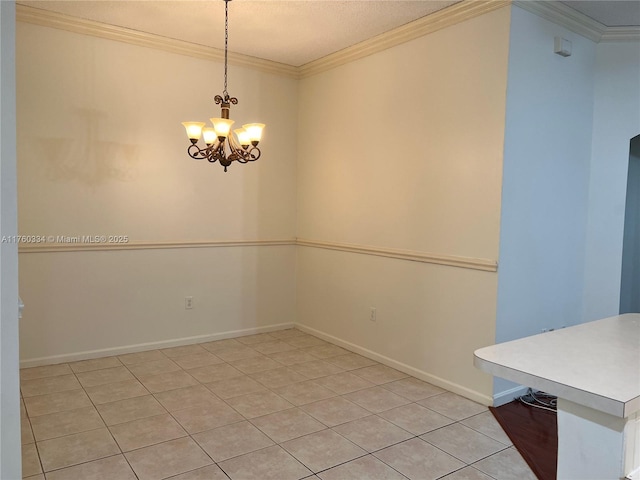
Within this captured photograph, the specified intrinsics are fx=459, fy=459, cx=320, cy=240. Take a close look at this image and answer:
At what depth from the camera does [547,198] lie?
3451 millimetres

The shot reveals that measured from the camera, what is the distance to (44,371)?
3711mm

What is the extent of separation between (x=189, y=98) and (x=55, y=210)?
61.6 inches

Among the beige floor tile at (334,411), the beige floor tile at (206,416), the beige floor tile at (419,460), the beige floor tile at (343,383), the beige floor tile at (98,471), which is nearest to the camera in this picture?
the beige floor tile at (98,471)

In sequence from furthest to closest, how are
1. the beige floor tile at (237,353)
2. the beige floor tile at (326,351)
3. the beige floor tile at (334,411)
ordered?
the beige floor tile at (326,351) → the beige floor tile at (237,353) → the beige floor tile at (334,411)

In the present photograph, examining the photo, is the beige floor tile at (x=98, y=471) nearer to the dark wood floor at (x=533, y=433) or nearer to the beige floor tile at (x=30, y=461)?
the beige floor tile at (x=30, y=461)

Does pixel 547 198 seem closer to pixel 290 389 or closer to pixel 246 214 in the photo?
pixel 290 389

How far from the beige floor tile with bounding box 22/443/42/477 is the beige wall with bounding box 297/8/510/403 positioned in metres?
2.63

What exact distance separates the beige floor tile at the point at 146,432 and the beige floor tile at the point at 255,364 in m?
0.99

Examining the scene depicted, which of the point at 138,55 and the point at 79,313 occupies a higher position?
the point at 138,55

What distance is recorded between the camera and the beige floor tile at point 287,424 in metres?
2.78

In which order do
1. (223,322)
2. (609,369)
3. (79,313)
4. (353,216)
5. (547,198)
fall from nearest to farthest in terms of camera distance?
1. (609,369)
2. (547,198)
3. (79,313)
4. (353,216)
5. (223,322)

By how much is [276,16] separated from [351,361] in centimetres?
298

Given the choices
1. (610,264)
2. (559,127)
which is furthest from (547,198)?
(610,264)

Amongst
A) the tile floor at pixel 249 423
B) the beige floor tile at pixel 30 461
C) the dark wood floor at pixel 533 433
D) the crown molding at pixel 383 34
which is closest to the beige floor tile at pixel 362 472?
the tile floor at pixel 249 423
